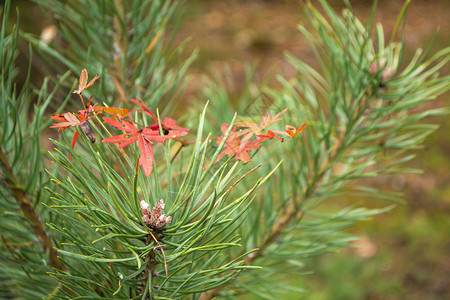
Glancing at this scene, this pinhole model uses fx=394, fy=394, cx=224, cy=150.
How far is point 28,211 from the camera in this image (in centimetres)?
34

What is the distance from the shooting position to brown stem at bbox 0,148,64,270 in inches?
12.9

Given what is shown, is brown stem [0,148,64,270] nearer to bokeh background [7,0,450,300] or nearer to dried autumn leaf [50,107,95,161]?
dried autumn leaf [50,107,95,161]

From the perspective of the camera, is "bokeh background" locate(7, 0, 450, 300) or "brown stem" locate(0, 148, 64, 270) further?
"bokeh background" locate(7, 0, 450, 300)

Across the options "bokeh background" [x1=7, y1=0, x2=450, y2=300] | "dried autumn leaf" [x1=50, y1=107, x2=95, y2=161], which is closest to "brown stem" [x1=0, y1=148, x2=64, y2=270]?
"dried autumn leaf" [x1=50, y1=107, x2=95, y2=161]

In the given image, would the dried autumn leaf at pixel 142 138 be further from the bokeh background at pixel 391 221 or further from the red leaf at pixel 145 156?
the bokeh background at pixel 391 221

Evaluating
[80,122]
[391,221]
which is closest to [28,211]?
[80,122]

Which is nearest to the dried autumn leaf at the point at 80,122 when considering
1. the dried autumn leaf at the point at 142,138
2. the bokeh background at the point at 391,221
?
the dried autumn leaf at the point at 142,138

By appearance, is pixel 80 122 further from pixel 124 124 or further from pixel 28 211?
pixel 28 211

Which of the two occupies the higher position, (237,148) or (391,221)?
(237,148)

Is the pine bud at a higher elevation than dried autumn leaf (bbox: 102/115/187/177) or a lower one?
lower

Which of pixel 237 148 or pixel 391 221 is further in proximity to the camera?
pixel 391 221

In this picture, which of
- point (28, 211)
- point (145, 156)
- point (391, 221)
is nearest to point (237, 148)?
point (145, 156)

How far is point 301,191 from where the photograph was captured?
0.45m

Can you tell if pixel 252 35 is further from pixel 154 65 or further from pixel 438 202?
pixel 154 65
